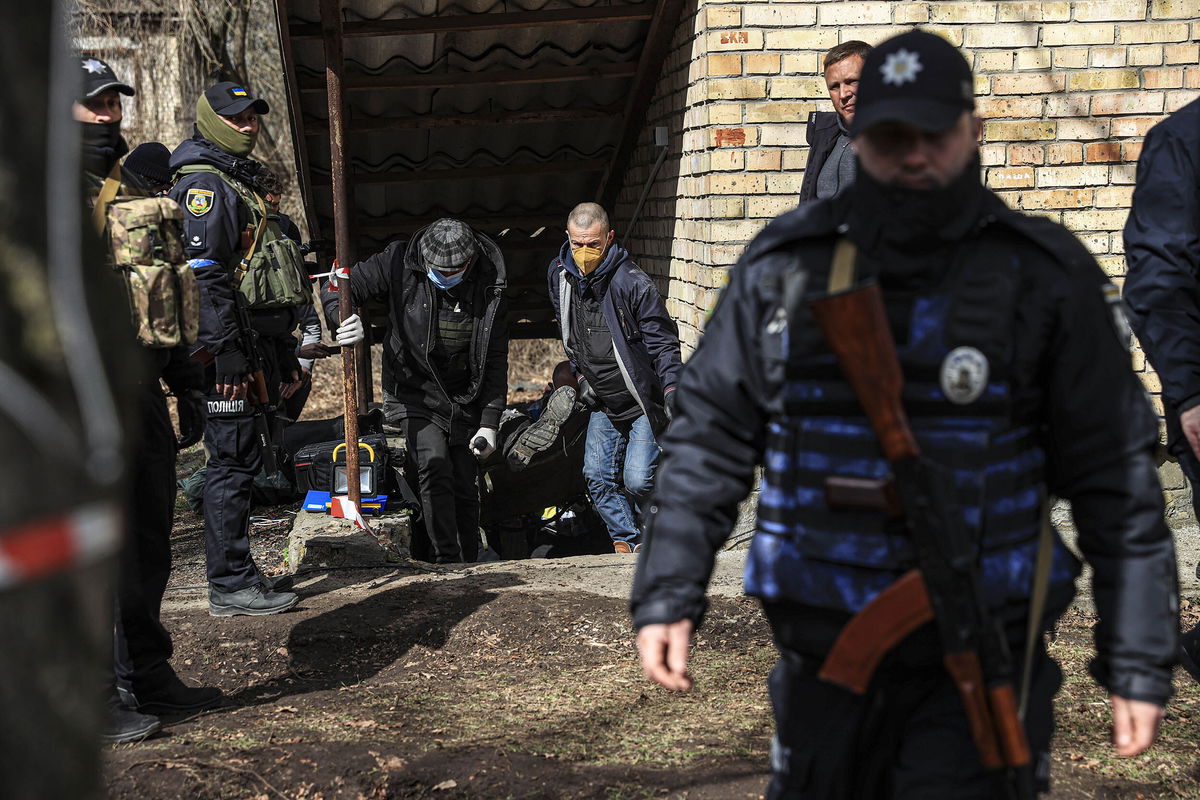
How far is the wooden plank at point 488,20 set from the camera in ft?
21.7

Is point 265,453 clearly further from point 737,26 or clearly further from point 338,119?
point 737,26

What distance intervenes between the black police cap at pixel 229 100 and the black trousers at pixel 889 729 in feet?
12.4

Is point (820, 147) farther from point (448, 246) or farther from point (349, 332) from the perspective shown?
point (349, 332)

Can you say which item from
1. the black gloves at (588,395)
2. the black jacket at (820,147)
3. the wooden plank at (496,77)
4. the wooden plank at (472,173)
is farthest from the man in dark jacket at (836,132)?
the wooden plank at (472,173)

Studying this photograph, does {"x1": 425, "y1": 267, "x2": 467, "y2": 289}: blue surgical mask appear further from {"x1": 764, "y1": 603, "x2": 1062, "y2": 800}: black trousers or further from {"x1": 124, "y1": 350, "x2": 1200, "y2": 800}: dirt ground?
{"x1": 764, "y1": 603, "x2": 1062, "y2": 800}: black trousers

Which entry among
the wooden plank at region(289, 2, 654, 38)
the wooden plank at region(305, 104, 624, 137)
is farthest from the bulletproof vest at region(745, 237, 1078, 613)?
the wooden plank at region(305, 104, 624, 137)

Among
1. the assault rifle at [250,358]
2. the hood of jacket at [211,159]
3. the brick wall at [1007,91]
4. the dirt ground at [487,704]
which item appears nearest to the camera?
the dirt ground at [487,704]

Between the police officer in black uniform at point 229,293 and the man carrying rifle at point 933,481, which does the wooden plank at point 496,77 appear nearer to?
the police officer in black uniform at point 229,293

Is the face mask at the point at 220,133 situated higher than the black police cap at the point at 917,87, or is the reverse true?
the face mask at the point at 220,133

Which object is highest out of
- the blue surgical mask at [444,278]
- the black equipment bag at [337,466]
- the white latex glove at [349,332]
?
the blue surgical mask at [444,278]

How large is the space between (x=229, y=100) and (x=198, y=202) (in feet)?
1.88

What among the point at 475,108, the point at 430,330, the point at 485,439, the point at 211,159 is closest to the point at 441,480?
the point at 485,439

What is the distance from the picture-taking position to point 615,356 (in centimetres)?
620

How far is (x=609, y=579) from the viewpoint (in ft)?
18.2
